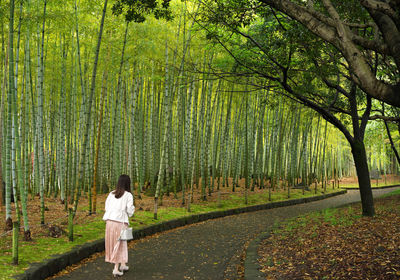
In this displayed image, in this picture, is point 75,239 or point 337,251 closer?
point 337,251

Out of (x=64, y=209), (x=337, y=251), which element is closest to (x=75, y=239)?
(x=64, y=209)

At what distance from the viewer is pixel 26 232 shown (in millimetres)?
5199

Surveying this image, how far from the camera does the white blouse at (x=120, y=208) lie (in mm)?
4484

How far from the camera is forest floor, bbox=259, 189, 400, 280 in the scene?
3.68 meters

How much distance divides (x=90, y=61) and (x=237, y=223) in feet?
21.6

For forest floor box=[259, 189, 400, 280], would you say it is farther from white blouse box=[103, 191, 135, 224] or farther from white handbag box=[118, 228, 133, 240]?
white blouse box=[103, 191, 135, 224]

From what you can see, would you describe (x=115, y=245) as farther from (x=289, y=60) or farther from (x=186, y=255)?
(x=289, y=60)

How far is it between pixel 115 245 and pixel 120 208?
1.51 feet

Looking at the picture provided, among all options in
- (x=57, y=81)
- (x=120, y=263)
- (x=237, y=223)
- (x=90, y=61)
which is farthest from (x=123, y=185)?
(x=57, y=81)

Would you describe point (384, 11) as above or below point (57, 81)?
below

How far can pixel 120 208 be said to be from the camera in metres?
4.50

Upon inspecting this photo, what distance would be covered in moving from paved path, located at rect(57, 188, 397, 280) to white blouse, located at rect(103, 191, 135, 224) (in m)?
0.72

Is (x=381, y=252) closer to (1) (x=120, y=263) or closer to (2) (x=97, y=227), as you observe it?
(1) (x=120, y=263)

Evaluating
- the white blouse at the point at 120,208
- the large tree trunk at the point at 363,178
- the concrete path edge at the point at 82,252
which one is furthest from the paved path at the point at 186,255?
the large tree trunk at the point at 363,178
